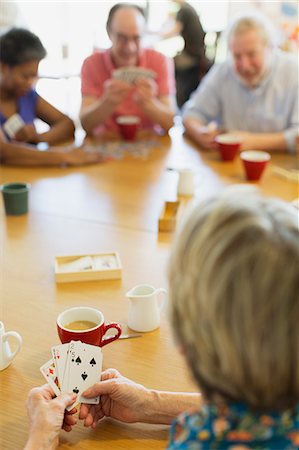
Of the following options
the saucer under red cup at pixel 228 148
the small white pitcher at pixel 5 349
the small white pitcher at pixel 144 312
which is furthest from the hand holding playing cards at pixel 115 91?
the small white pitcher at pixel 5 349

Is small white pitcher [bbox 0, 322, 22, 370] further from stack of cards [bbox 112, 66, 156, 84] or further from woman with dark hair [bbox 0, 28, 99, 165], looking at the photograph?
stack of cards [bbox 112, 66, 156, 84]

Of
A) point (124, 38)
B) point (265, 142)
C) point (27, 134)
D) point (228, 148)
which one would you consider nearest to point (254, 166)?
point (228, 148)

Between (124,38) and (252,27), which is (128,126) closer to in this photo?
(124,38)

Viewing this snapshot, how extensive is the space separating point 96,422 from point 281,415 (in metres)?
0.51

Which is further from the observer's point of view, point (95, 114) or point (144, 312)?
point (95, 114)

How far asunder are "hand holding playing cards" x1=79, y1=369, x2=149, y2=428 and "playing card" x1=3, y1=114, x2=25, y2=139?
1943 mm

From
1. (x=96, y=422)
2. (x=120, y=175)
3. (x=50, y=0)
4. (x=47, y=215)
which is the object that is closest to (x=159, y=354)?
(x=96, y=422)

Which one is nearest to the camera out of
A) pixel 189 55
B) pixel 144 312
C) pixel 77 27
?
pixel 144 312

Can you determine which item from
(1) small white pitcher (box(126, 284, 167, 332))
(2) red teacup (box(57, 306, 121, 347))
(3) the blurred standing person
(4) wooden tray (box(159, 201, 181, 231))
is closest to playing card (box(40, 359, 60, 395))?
(2) red teacup (box(57, 306, 121, 347))

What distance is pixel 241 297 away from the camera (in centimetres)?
61

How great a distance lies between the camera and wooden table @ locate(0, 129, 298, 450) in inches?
43.6

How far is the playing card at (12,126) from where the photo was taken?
9.00 ft

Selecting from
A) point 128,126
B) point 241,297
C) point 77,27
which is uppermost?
point 241,297

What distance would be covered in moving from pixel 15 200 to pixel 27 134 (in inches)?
35.7
